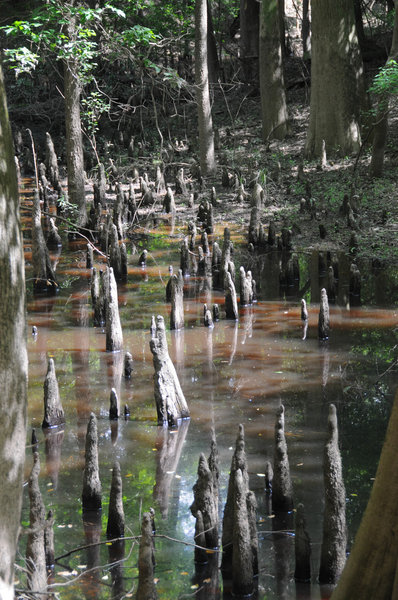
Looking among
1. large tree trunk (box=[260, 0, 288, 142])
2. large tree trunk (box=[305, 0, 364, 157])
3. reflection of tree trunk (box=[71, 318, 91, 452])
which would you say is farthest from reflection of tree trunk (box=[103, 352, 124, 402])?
large tree trunk (box=[260, 0, 288, 142])

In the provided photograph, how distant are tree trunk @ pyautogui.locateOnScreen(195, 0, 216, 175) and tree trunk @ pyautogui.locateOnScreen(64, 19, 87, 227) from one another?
3489mm

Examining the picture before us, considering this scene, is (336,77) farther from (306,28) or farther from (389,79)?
(306,28)

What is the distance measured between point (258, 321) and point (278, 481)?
5.42 meters

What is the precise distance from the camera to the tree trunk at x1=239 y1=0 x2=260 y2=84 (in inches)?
1031

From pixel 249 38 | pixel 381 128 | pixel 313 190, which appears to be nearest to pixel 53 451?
pixel 381 128

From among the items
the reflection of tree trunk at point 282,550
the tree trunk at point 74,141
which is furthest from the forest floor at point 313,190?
the reflection of tree trunk at point 282,550

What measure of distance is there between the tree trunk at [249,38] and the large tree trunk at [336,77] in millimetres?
6914

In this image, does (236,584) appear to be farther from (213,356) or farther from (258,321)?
(258,321)

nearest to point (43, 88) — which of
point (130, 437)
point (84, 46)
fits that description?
point (84, 46)

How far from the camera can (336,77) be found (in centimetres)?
1948

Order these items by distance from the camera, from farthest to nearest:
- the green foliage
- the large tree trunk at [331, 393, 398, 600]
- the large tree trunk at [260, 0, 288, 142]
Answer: the large tree trunk at [260, 0, 288, 142], the green foliage, the large tree trunk at [331, 393, 398, 600]

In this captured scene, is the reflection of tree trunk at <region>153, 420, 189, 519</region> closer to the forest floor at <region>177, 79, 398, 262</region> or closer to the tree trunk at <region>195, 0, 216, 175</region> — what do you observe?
the forest floor at <region>177, 79, 398, 262</region>

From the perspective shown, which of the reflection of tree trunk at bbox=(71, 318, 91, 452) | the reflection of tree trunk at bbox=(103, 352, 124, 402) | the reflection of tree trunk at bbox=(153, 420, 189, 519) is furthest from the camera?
the reflection of tree trunk at bbox=(103, 352, 124, 402)

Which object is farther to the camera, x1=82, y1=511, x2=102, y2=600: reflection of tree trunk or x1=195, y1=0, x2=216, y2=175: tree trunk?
x1=195, y1=0, x2=216, y2=175: tree trunk
